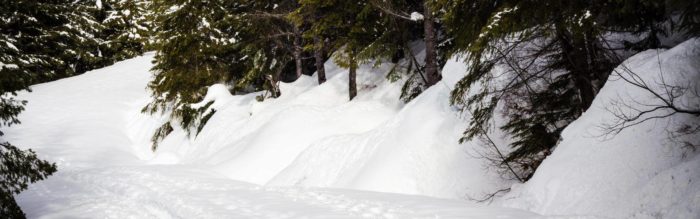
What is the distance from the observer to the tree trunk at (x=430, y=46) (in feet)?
39.4

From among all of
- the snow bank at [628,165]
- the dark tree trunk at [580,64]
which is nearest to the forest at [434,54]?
the dark tree trunk at [580,64]

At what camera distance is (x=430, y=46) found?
12328 mm

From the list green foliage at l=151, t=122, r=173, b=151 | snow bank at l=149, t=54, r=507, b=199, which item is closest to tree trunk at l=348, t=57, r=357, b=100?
snow bank at l=149, t=54, r=507, b=199

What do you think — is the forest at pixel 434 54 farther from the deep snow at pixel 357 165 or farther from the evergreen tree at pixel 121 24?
the evergreen tree at pixel 121 24

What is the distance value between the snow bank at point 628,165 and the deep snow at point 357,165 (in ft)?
0.06

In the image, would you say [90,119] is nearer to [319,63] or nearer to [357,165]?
[319,63]

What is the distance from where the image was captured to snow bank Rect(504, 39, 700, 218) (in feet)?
18.3

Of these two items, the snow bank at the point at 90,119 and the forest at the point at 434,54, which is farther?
the snow bank at the point at 90,119

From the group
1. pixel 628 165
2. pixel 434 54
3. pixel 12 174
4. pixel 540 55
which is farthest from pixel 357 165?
pixel 12 174

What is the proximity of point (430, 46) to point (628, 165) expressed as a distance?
6.57 meters

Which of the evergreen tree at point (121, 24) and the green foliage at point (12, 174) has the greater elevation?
the evergreen tree at point (121, 24)

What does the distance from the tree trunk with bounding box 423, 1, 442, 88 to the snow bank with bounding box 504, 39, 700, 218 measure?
16.8 ft

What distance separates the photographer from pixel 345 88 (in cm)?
1784

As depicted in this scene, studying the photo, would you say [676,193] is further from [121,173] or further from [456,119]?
[121,173]
